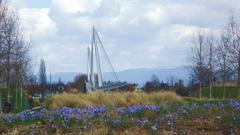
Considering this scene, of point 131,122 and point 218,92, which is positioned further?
point 218,92

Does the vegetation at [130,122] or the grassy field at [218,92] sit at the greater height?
the vegetation at [130,122]

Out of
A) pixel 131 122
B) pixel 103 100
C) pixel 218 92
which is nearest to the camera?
pixel 131 122

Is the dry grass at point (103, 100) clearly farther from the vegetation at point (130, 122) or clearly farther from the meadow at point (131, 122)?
the vegetation at point (130, 122)

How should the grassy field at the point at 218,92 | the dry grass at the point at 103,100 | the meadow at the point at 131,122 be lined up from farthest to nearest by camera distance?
the grassy field at the point at 218,92 < the dry grass at the point at 103,100 < the meadow at the point at 131,122

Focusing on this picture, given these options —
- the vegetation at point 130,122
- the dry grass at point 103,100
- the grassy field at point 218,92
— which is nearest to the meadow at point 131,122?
the vegetation at point 130,122

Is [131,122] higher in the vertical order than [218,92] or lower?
higher

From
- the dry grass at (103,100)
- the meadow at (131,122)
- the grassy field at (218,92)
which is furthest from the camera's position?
the grassy field at (218,92)

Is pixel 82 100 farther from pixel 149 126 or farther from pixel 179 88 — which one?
pixel 179 88


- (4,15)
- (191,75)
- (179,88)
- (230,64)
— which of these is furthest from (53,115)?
(179,88)

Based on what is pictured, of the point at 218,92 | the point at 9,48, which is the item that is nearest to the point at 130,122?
the point at 9,48

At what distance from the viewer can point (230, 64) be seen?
31.0 metres

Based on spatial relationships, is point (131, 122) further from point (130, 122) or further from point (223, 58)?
point (223, 58)

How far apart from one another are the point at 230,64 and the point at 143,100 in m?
8.63

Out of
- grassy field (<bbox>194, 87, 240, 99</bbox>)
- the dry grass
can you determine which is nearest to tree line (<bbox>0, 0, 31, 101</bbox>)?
the dry grass
